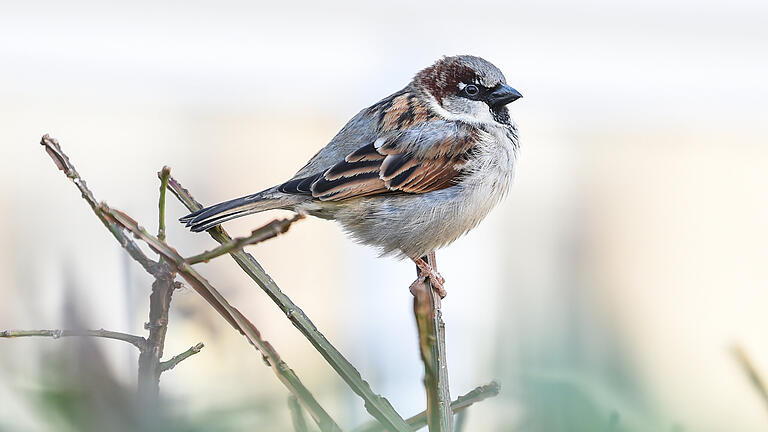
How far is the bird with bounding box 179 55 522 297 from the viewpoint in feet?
6.04

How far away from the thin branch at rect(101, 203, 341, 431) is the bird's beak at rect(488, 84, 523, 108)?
161cm

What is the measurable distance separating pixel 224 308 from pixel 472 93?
168cm

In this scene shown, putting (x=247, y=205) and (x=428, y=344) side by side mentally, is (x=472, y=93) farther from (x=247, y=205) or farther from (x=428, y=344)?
(x=428, y=344)

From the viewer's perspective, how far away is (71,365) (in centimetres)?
30

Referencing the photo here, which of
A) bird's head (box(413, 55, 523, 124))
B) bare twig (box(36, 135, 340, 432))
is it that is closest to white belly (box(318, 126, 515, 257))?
bird's head (box(413, 55, 523, 124))

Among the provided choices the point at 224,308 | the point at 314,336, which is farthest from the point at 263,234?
the point at 314,336

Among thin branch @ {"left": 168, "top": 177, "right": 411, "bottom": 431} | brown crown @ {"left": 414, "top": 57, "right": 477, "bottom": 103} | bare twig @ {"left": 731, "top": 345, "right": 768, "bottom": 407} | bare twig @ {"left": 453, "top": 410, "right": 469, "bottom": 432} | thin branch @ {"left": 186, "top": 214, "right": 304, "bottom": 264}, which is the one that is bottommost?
bare twig @ {"left": 453, "top": 410, "right": 469, "bottom": 432}

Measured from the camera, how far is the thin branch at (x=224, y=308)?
1.56 feet

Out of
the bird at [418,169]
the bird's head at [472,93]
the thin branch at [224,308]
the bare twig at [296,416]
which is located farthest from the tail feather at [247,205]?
the bare twig at [296,416]

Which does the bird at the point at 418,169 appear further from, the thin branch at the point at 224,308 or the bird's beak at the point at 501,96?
the thin branch at the point at 224,308

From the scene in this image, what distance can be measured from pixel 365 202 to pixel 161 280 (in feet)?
4.52

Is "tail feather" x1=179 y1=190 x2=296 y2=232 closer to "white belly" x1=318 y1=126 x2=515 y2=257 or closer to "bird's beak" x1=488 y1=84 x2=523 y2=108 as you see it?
"white belly" x1=318 y1=126 x2=515 y2=257

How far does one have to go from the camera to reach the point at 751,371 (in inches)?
17.8

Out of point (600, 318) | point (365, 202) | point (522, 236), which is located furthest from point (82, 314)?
point (522, 236)
